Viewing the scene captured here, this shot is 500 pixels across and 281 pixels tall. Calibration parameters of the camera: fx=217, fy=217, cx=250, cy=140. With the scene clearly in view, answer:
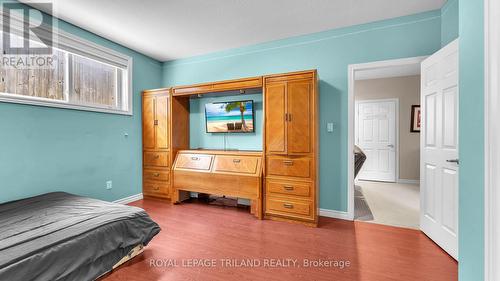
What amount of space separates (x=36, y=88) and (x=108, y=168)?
141 cm

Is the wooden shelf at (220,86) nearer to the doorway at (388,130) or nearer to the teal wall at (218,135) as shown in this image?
the teal wall at (218,135)

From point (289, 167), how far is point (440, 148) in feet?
5.36

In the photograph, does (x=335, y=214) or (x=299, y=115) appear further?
(x=335, y=214)

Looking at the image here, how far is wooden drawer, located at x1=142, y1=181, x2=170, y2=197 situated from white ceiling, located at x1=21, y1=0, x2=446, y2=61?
242cm

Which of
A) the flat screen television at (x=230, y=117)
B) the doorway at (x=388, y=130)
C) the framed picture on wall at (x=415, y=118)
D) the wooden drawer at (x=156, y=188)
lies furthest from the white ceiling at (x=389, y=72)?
the wooden drawer at (x=156, y=188)

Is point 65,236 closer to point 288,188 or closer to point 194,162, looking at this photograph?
point 194,162

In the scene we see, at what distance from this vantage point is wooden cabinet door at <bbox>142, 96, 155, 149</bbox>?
13.0ft

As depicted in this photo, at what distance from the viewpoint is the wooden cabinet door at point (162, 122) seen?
383 cm

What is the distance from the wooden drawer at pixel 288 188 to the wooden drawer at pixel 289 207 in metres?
0.10

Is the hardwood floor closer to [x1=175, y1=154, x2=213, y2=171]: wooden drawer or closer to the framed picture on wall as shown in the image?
[x1=175, y1=154, x2=213, y2=171]: wooden drawer

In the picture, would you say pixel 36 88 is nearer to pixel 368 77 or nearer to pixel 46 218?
pixel 46 218

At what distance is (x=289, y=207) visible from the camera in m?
2.94

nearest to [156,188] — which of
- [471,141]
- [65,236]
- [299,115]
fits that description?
[65,236]

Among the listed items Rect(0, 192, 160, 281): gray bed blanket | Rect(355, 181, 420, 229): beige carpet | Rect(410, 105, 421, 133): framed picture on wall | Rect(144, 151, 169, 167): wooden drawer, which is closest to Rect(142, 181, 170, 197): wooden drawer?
Rect(144, 151, 169, 167): wooden drawer
